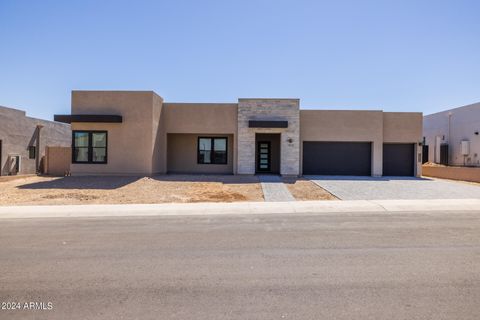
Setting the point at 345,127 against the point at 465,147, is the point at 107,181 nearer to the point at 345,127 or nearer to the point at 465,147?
the point at 345,127

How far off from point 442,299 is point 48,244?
6926 mm

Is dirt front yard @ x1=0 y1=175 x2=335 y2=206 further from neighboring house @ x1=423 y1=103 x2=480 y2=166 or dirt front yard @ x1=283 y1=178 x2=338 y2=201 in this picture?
neighboring house @ x1=423 y1=103 x2=480 y2=166

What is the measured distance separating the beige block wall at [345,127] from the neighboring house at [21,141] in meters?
20.3

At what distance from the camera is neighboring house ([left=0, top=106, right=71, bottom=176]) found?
22.3 meters

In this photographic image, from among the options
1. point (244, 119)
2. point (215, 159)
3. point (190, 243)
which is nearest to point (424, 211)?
point (190, 243)

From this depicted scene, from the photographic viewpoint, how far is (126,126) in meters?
19.0

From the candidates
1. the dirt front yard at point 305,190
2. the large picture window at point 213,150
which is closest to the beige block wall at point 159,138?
the large picture window at point 213,150

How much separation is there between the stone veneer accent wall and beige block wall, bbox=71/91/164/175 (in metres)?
5.55

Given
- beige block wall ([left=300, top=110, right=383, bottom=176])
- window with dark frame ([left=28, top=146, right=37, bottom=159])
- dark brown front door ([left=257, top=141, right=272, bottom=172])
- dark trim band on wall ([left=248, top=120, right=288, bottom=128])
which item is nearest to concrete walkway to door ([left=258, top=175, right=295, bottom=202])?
dark trim band on wall ([left=248, top=120, right=288, bottom=128])

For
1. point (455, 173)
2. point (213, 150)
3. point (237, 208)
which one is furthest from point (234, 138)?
point (455, 173)

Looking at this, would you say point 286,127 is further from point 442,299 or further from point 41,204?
point 442,299

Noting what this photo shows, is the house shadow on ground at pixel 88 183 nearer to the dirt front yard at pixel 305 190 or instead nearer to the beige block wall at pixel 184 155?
the beige block wall at pixel 184 155

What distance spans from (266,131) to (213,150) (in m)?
4.02

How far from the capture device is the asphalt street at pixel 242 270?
3.82 metres
